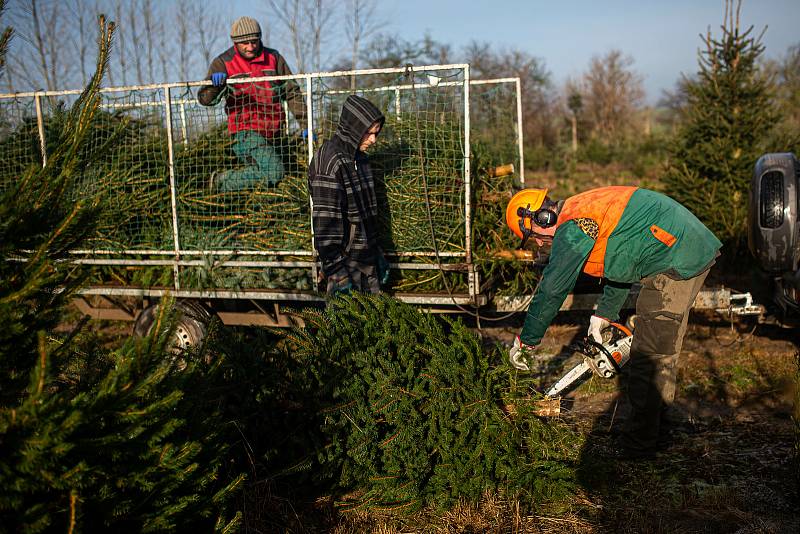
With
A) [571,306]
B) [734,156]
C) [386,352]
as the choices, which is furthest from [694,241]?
[734,156]

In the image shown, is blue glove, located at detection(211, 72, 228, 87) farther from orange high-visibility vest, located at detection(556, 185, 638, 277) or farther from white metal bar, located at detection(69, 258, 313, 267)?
orange high-visibility vest, located at detection(556, 185, 638, 277)

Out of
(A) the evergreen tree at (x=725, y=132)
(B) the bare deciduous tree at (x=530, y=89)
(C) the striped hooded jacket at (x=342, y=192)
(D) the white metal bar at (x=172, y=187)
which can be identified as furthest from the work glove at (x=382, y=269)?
(B) the bare deciduous tree at (x=530, y=89)

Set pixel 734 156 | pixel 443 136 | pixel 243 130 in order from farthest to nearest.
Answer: pixel 734 156, pixel 243 130, pixel 443 136

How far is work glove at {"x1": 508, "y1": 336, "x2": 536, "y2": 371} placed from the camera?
13.6ft

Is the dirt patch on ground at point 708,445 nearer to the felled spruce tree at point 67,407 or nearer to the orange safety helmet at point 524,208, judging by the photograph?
the orange safety helmet at point 524,208

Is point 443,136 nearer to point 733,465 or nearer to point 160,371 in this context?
point 733,465

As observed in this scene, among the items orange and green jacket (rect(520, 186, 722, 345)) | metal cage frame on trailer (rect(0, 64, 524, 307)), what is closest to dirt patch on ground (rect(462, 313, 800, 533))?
orange and green jacket (rect(520, 186, 722, 345))

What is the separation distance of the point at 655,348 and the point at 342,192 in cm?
244

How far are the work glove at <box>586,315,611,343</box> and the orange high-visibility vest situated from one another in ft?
1.87

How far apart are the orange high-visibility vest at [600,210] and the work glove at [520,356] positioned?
0.73 metres

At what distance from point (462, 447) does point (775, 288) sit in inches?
137

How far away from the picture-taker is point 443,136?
5.43 meters

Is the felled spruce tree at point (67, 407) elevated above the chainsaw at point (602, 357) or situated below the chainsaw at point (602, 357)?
above

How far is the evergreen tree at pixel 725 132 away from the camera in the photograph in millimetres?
8422
